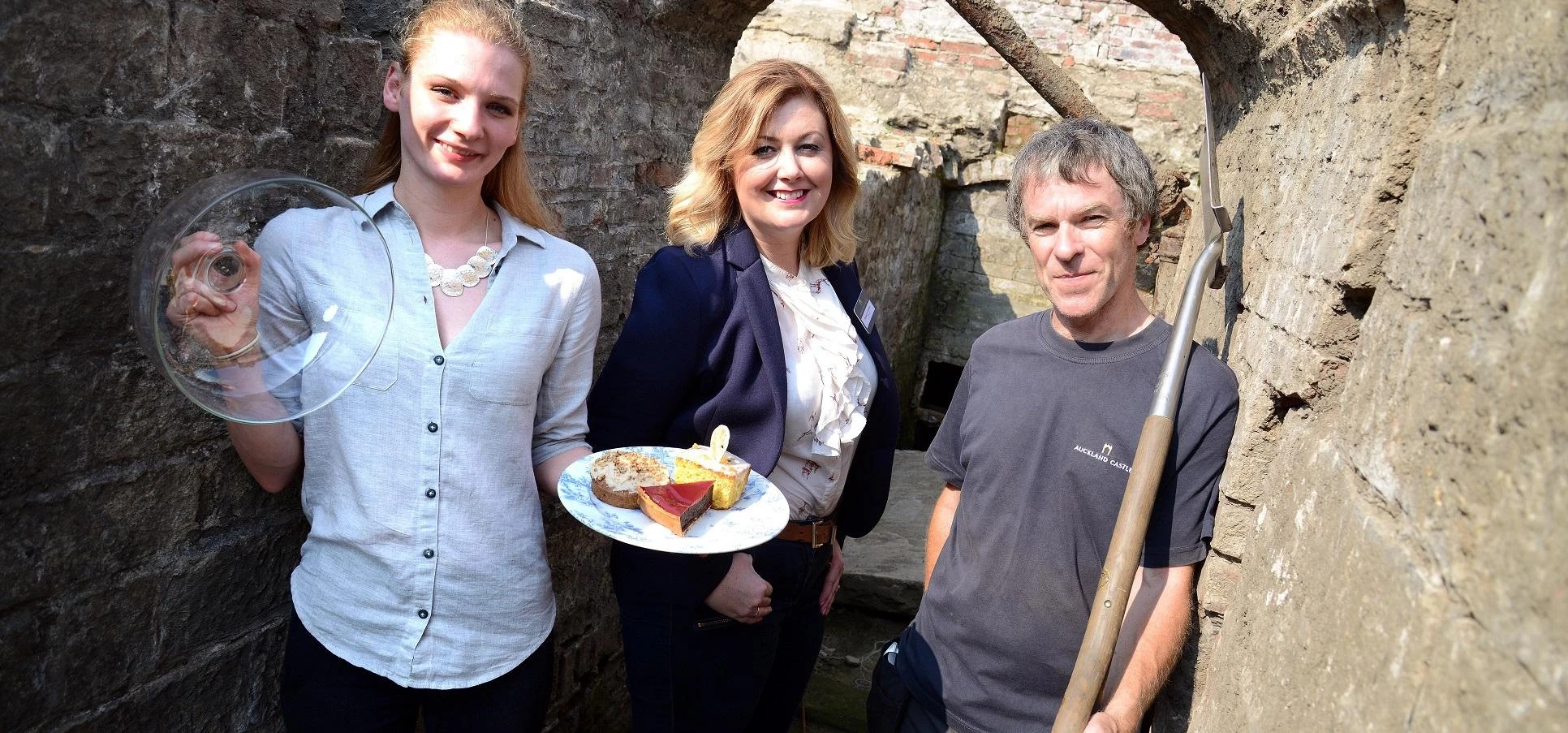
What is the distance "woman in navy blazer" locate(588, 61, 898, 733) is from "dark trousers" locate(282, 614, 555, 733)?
1.11 feet

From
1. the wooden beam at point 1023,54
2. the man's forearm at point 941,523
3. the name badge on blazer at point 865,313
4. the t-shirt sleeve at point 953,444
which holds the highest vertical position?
the wooden beam at point 1023,54


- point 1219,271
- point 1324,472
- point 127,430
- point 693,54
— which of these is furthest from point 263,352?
point 693,54

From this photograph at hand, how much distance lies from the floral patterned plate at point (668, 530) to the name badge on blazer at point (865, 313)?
61 centimetres

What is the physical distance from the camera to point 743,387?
7.09 ft

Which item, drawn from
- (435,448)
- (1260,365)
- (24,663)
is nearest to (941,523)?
(1260,365)

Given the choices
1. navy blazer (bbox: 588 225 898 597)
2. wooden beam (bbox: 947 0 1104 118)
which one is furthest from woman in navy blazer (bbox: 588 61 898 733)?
wooden beam (bbox: 947 0 1104 118)

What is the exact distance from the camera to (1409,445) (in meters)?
1.09

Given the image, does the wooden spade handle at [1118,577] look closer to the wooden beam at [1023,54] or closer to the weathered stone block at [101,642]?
the weathered stone block at [101,642]

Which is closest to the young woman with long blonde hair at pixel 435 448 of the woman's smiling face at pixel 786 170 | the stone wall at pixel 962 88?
the woman's smiling face at pixel 786 170

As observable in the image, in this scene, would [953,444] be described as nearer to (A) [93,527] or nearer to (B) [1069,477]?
(B) [1069,477]

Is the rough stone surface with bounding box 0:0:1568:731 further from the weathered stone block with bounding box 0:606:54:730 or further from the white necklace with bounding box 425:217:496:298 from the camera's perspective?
the white necklace with bounding box 425:217:496:298

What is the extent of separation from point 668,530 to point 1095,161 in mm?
1025

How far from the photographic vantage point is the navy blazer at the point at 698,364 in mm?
2117

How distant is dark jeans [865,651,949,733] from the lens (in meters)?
2.01
